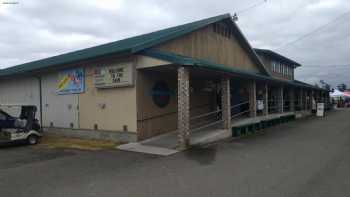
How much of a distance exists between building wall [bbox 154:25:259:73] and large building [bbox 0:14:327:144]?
4cm

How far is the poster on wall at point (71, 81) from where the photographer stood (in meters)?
14.6

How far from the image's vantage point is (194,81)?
15.6m

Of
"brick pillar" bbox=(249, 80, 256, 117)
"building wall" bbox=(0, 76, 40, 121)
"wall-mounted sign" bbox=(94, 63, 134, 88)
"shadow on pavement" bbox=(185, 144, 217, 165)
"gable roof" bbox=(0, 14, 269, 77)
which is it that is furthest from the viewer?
"building wall" bbox=(0, 76, 40, 121)

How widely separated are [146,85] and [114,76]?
1.53m

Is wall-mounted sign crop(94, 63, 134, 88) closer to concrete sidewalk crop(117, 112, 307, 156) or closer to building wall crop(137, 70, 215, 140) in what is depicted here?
building wall crop(137, 70, 215, 140)

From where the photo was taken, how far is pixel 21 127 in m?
12.5

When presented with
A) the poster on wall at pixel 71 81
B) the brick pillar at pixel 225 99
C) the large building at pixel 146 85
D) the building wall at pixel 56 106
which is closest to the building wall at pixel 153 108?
the large building at pixel 146 85

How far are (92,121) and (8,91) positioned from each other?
9772mm

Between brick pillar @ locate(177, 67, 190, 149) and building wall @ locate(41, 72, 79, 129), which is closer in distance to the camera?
brick pillar @ locate(177, 67, 190, 149)

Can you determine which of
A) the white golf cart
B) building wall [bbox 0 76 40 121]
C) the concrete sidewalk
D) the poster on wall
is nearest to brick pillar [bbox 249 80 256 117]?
the concrete sidewalk

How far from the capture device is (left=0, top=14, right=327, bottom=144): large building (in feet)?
39.1

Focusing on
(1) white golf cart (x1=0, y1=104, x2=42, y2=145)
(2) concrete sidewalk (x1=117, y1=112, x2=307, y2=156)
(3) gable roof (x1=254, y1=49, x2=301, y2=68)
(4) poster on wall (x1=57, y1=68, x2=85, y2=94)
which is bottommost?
(2) concrete sidewalk (x1=117, y1=112, x2=307, y2=156)

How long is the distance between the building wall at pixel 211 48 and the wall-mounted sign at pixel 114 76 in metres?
1.69

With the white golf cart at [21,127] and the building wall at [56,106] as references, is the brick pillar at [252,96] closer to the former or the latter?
the building wall at [56,106]
